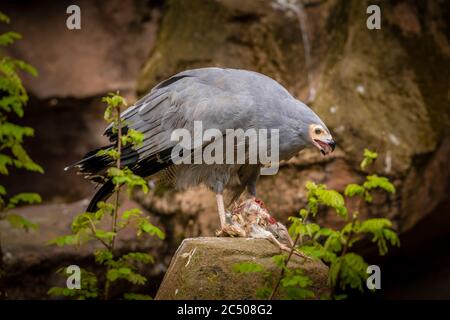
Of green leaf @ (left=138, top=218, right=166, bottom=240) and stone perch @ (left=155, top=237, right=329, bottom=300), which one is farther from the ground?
green leaf @ (left=138, top=218, right=166, bottom=240)

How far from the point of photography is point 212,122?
4695mm

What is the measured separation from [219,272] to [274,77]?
355 cm

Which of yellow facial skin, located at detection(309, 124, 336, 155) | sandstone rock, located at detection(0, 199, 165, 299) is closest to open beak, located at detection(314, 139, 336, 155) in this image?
yellow facial skin, located at detection(309, 124, 336, 155)

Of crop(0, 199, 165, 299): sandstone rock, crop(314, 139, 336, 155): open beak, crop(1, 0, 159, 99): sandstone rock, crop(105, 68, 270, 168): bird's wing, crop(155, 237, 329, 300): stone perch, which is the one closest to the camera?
crop(155, 237, 329, 300): stone perch

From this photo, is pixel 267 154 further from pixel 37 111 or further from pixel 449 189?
pixel 37 111

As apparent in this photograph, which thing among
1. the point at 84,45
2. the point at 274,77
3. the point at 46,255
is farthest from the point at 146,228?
the point at 84,45

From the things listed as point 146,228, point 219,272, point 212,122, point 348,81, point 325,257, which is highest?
point 348,81

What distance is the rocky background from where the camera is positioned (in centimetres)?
680

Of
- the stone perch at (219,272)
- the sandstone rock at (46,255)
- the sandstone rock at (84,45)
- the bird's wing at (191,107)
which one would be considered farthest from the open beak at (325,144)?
the sandstone rock at (84,45)

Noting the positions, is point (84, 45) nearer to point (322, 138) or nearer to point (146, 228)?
point (322, 138)

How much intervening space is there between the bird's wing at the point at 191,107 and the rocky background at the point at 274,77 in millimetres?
2091

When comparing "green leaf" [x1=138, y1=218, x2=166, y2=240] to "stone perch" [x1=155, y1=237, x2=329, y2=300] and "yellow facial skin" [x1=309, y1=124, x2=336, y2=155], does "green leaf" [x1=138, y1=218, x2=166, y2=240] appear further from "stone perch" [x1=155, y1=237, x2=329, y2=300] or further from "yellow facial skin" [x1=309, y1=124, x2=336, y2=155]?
"yellow facial skin" [x1=309, y1=124, x2=336, y2=155]

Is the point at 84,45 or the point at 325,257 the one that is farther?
the point at 84,45

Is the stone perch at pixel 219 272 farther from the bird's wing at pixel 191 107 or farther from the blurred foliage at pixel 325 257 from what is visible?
the bird's wing at pixel 191 107
